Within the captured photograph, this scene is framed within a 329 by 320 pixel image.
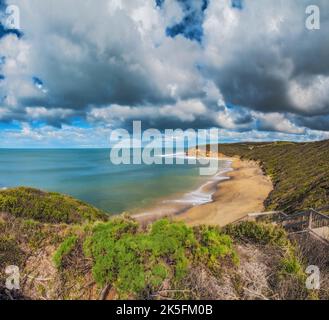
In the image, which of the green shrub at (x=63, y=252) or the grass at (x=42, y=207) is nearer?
the green shrub at (x=63, y=252)

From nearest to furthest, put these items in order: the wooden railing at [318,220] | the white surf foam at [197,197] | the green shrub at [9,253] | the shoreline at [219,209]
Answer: the green shrub at [9,253]
the wooden railing at [318,220]
the shoreline at [219,209]
the white surf foam at [197,197]

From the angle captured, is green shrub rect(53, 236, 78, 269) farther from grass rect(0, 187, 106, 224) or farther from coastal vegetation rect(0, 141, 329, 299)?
grass rect(0, 187, 106, 224)

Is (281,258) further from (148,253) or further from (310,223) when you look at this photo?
(310,223)


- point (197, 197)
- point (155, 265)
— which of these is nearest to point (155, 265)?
point (155, 265)

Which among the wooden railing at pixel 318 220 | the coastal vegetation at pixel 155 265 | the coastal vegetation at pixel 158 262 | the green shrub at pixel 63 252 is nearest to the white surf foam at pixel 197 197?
the wooden railing at pixel 318 220

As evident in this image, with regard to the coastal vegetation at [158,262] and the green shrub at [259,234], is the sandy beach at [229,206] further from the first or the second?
the coastal vegetation at [158,262]

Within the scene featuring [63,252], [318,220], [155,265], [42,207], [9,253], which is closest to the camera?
[155,265]
